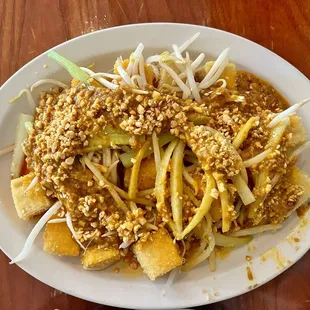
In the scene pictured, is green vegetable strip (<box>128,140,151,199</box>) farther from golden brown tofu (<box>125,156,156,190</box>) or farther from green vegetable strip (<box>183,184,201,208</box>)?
green vegetable strip (<box>183,184,201,208</box>)

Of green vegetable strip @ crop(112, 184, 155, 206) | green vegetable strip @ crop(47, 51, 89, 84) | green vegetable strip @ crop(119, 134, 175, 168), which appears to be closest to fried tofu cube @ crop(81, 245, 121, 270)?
green vegetable strip @ crop(112, 184, 155, 206)

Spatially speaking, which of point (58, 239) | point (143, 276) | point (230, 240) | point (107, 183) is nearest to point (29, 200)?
point (58, 239)

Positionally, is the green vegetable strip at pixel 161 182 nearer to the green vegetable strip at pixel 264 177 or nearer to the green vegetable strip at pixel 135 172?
the green vegetable strip at pixel 135 172

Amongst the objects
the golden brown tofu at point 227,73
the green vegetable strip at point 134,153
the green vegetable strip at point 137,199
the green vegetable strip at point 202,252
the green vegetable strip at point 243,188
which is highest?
the golden brown tofu at point 227,73

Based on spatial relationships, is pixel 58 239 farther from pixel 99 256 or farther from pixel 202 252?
pixel 202 252

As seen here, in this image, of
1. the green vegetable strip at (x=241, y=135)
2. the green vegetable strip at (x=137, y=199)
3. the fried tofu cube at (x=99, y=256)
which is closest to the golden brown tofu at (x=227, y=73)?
the green vegetable strip at (x=241, y=135)

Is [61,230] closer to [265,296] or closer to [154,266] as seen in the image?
[154,266]
